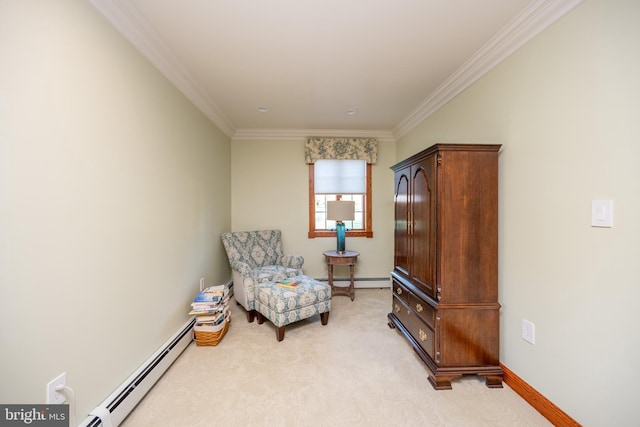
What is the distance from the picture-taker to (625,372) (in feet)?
4.08

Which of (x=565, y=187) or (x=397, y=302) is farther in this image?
(x=397, y=302)

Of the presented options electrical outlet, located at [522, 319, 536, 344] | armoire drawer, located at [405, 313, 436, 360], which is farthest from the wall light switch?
armoire drawer, located at [405, 313, 436, 360]

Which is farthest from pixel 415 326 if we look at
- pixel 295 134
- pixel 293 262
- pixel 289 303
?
pixel 295 134

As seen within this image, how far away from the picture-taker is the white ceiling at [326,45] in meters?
1.62

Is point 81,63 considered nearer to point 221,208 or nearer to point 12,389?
point 12,389

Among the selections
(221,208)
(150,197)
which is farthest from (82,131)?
(221,208)

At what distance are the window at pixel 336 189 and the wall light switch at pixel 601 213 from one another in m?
3.02

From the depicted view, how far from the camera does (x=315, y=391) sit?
6.02ft

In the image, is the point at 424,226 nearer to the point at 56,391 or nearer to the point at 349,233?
the point at 349,233

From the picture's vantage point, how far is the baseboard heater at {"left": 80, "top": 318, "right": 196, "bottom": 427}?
140cm

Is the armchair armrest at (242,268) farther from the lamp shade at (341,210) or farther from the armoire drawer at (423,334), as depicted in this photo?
the armoire drawer at (423,334)

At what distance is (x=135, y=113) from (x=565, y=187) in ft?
9.04

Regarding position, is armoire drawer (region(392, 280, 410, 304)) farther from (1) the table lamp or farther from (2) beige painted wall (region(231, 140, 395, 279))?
(2) beige painted wall (region(231, 140, 395, 279))

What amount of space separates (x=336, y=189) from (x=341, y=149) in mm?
645
